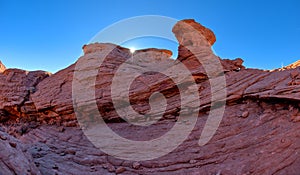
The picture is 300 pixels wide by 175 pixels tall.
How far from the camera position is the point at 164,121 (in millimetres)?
Result: 12789

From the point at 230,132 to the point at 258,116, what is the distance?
152cm

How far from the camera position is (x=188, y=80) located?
1358 cm

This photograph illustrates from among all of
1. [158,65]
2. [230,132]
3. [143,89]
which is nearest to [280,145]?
[230,132]

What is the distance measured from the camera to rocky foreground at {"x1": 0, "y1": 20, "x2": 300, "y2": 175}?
8.44 meters

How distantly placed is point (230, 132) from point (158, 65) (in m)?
6.79

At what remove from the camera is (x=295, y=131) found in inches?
347

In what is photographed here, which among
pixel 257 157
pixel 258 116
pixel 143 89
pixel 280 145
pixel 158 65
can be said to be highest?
pixel 158 65

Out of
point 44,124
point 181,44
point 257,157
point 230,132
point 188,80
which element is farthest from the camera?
point 181,44

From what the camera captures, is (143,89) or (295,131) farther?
(143,89)

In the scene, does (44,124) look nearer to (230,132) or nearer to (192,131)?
(192,131)

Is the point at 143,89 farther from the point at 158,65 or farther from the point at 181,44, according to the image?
the point at 181,44

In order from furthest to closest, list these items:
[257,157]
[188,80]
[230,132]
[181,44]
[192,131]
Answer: [181,44]
[188,80]
[192,131]
[230,132]
[257,157]

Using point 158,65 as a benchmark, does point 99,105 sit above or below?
below

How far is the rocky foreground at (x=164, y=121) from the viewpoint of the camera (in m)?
8.44
